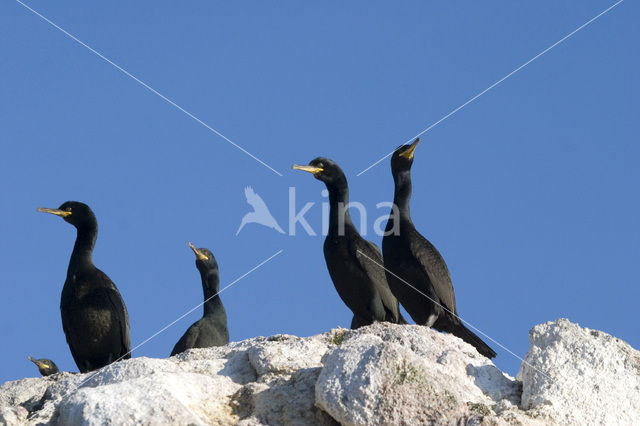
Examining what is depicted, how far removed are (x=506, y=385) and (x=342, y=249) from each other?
6071 millimetres

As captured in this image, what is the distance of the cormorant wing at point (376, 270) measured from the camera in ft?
42.0

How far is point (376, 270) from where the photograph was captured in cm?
1294

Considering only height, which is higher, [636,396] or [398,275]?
[398,275]

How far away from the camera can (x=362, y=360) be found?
249 inches

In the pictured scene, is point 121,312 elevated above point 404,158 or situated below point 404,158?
below

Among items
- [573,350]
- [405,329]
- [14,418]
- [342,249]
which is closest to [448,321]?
[342,249]

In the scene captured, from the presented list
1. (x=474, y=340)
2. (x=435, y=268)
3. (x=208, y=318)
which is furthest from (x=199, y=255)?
(x=474, y=340)

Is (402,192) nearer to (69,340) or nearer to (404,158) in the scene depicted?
(404,158)

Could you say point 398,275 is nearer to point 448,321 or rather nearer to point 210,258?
point 448,321

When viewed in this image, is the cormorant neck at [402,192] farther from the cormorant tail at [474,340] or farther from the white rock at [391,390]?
Answer: the white rock at [391,390]

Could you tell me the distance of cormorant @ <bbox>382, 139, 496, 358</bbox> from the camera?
11.8m

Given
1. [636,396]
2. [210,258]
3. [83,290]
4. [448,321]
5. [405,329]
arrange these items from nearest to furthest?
1. [636,396]
2. [405,329]
3. [448,321]
4. [83,290]
5. [210,258]

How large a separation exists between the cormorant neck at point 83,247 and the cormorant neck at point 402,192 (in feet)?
13.0

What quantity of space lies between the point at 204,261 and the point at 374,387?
10.4 meters
